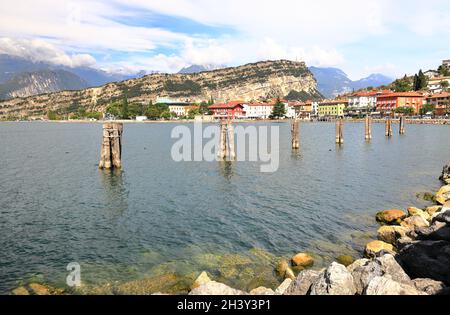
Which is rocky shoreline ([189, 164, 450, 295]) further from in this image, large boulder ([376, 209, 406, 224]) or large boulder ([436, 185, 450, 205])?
large boulder ([436, 185, 450, 205])

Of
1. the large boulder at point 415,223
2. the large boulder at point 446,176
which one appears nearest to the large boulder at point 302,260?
the large boulder at point 415,223

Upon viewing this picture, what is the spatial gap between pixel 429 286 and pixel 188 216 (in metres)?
16.7

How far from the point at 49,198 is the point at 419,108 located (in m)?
194

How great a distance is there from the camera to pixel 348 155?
2381 inches

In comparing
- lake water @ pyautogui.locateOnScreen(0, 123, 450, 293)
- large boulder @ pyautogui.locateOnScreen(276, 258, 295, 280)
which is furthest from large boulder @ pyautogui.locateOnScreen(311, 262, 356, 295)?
lake water @ pyautogui.locateOnScreen(0, 123, 450, 293)

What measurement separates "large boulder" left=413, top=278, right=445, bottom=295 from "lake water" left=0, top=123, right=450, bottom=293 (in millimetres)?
5878

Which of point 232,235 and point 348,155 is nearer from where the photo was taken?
point 232,235

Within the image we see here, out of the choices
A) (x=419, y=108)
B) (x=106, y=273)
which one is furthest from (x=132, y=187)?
(x=419, y=108)

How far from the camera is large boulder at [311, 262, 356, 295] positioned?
11.6m

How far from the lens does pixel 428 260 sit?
1415 centimetres

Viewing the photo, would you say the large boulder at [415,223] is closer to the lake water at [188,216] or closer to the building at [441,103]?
the lake water at [188,216]
